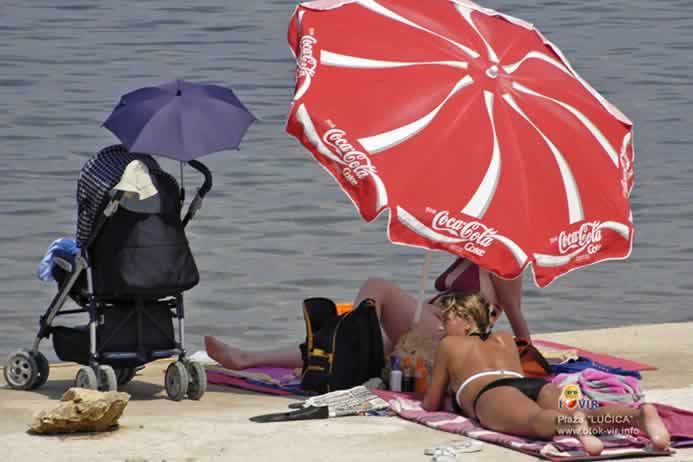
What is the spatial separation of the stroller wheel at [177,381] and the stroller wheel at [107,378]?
0.24 m

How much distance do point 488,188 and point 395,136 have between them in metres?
0.44

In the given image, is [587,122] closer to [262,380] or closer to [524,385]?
[524,385]

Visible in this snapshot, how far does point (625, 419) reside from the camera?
21.4 ft

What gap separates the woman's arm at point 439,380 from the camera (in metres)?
7.16

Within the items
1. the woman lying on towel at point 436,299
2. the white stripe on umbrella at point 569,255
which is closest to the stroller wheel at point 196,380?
the woman lying on towel at point 436,299

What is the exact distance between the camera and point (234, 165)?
1666 cm

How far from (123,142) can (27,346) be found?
3313 mm

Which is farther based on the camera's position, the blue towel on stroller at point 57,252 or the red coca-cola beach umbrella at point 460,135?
the blue towel on stroller at point 57,252

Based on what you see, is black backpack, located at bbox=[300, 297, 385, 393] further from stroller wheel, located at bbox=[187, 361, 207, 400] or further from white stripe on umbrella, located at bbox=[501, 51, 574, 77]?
white stripe on umbrella, located at bbox=[501, 51, 574, 77]

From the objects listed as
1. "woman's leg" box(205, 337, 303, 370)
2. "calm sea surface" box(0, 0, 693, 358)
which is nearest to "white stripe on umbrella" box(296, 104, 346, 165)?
"woman's leg" box(205, 337, 303, 370)

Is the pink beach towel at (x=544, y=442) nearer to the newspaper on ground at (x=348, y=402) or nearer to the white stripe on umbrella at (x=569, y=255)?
the newspaper on ground at (x=348, y=402)

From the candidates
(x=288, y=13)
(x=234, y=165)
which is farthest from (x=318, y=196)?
(x=288, y=13)

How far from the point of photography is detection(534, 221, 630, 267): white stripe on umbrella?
7.23 metres

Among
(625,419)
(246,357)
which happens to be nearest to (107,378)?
(246,357)
